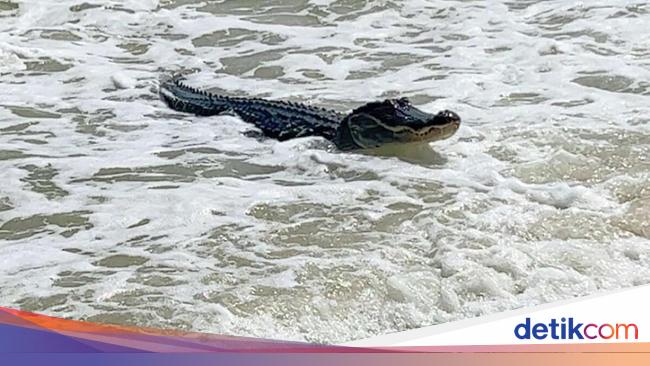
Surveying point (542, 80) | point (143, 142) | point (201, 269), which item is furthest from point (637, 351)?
point (542, 80)

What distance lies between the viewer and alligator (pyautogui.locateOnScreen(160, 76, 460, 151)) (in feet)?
19.5

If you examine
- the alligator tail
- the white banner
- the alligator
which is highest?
the white banner

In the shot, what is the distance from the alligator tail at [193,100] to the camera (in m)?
7.03

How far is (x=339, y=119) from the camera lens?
634 cm

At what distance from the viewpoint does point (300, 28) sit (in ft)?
31.2

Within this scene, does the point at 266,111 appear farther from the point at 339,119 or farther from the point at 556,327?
the point at 556,327

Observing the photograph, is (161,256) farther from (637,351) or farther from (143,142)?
(637,351)

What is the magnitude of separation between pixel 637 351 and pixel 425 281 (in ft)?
5.14

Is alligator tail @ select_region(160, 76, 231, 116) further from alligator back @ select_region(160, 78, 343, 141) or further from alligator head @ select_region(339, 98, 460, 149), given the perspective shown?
alligator head @ select_region(339, 98, 460, 149)

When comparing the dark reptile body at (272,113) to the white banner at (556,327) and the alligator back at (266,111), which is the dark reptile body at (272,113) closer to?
the alligator back at (266,111)

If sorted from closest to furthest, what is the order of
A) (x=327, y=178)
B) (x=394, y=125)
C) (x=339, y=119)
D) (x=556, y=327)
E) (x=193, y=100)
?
(x=556, y=327), (x=327, y=178), (x=394, y=125), (x=339, y=119), (x=193, y=100)

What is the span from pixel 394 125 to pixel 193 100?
1799 millimetres

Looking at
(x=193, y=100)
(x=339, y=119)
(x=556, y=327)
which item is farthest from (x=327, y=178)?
(x=556, y=327)

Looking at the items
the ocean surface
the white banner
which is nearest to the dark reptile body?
the ocean surface
